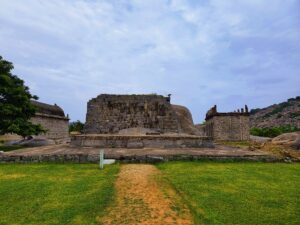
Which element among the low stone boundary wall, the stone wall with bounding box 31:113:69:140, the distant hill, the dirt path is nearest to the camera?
the dirt path

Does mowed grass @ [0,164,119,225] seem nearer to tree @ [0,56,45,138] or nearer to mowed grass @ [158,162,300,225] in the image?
mowed grass @ [158,162,300,225]

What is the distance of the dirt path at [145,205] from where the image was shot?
418cm

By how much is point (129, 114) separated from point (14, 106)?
261 inches

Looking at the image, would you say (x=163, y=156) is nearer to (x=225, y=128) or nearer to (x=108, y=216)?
(x=108, y=216)

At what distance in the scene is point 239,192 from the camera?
562 centimetres

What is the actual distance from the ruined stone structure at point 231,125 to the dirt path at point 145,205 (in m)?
21.9

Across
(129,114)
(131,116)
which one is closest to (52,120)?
(129,114)

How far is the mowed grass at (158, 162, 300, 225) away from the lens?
4.34 metres

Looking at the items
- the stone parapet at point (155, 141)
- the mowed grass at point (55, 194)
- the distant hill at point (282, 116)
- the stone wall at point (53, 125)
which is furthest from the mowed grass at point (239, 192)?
the distant hill at point (282, 116)

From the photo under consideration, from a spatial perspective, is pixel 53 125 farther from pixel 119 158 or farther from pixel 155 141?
pixel 119 158

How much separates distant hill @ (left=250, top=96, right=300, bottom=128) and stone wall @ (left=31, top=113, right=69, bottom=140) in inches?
1816

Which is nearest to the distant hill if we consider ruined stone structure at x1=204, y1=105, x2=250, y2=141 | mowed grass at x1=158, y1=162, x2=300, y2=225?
ruined stone structure at x1=204, y1=105, x2=250, y2=141

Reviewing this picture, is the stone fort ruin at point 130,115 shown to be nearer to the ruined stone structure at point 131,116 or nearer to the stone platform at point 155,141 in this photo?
the ruined stone structure at point 131,116

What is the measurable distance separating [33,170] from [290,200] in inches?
268
